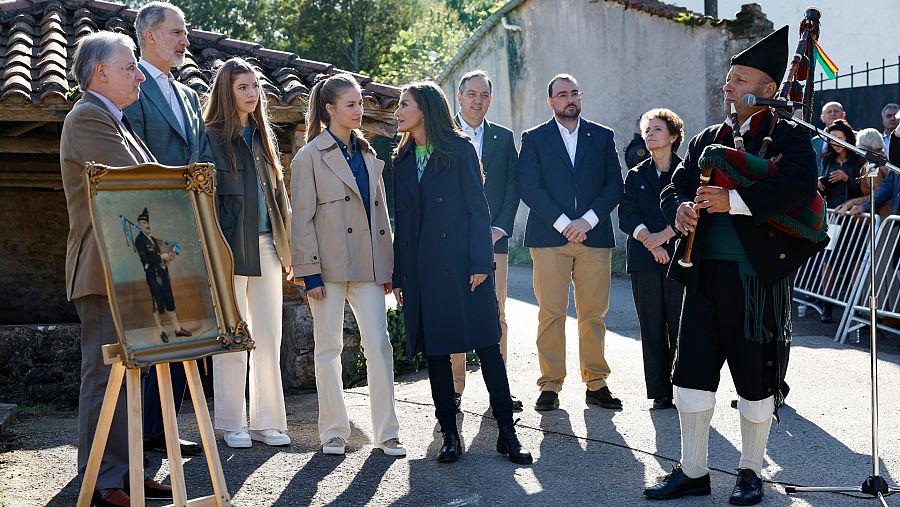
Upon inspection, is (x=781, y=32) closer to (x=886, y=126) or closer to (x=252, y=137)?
(x=252, y=137)

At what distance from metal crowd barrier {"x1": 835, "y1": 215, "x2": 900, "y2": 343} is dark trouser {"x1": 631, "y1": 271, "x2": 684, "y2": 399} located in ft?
11.3

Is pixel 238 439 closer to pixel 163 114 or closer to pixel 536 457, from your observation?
pixel 536 457

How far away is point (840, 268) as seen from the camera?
34.1 ft

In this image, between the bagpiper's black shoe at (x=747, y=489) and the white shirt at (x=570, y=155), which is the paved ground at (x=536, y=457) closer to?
the bagpiper's black shoe at (x=747, y=489)

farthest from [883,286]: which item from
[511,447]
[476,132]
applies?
[511,447]

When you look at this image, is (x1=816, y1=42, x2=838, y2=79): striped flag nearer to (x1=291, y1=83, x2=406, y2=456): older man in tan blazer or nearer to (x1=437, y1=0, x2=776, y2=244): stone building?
(x1=291, y1=83, x2=406, y2=456): older man in tan blazer

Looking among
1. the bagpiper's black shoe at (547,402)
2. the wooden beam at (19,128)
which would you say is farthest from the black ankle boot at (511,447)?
the wooden beam at (19,128)

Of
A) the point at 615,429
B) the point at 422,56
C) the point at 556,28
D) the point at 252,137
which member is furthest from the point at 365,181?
the point at 422,56

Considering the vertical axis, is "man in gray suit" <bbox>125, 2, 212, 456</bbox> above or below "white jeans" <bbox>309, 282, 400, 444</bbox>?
above

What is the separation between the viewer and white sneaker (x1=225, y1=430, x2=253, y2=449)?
237 inches

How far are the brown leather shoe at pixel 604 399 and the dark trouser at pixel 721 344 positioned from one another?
2.10 metres

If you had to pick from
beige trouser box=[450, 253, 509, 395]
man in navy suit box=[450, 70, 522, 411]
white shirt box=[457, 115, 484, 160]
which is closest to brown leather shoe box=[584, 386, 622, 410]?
man in navy suit box=[450, 70, 522, 411]

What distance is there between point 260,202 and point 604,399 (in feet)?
8.74

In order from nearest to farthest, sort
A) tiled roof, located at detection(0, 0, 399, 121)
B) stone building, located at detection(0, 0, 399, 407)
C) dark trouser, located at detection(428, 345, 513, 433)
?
1. dark trouser, located at detection(428, 345, 513, 433)
2. tiled roof, located at detection(0, 0, 399, 121)
3. stone building, located at detection(0, 0, 399, 407)
